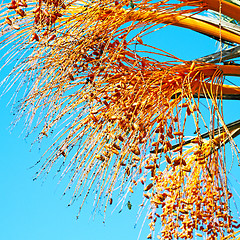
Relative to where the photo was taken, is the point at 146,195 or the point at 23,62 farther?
the point at 23,62

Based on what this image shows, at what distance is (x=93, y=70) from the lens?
7.93 ft

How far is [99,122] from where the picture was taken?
246cm

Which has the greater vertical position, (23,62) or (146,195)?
(23,62)

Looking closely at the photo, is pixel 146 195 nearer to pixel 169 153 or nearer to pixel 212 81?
pixel 169 153

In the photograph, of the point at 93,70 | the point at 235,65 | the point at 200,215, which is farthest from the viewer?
the point at 200,215

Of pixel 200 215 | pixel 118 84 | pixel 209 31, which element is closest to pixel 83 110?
pixel 118 84

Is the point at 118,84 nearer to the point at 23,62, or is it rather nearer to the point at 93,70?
the point at 93,70

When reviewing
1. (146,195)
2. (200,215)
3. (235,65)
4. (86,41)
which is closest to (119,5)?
(86,41)

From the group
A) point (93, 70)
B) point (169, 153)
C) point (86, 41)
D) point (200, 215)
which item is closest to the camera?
point (169, 153)

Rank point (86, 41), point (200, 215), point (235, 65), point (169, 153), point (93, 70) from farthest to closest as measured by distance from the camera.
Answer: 1. point (200, 215)
2. point (235, 65)
3. point (93, 70)
4. point (86, 41)
5. point (169, 153)

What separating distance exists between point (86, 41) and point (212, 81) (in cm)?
81

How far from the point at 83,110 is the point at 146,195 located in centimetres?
63

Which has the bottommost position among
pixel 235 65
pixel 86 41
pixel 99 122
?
pixel 99 122

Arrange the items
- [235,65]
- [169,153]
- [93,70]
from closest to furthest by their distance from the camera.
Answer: [169,153] → [93,70] → [235,65]
